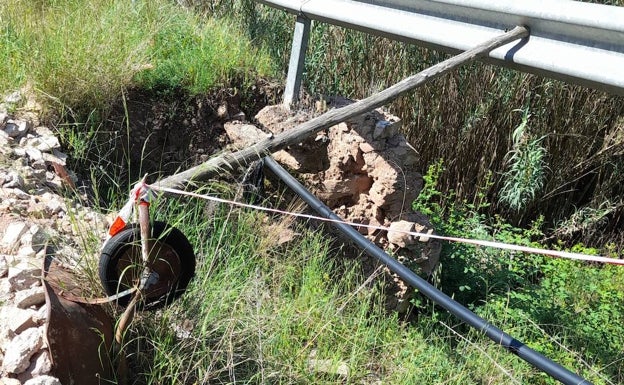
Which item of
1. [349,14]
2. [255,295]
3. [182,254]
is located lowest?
[255,295]

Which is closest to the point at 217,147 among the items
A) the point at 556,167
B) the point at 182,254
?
the point at 182,254

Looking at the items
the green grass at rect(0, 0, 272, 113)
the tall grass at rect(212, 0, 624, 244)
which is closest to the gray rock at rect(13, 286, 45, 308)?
the green grass at rect(0, 0, 272, 113)

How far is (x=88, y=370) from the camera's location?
2.63 m

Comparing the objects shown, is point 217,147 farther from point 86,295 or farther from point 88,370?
point 88,370

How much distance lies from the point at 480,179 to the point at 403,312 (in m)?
2.57

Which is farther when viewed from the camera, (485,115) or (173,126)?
(485,115)

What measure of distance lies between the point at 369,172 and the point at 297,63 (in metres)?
0.86

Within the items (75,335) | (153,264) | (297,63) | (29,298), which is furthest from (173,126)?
(75,335)

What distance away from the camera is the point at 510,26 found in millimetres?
3988

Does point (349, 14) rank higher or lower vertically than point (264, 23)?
higher

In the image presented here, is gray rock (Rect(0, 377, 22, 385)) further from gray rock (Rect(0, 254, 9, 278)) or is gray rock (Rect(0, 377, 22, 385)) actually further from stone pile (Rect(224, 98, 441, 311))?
stone pile (Rect(224, 98, 441, 311))

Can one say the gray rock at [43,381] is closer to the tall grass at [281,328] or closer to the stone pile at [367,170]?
the tall grass at [281,328]

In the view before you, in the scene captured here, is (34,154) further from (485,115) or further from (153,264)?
(485,115)

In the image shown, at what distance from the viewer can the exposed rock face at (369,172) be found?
15.6 ft
